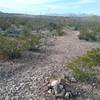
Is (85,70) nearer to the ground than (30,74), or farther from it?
farther from it

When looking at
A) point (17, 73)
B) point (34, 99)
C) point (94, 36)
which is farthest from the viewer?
point (94, 36)

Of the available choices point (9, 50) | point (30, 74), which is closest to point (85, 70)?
point (30, 74)

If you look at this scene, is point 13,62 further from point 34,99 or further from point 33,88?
point 34,99

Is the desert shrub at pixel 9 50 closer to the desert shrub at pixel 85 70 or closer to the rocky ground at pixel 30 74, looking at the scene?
the rocky ground at pixel 30 74

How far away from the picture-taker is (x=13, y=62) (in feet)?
42.9

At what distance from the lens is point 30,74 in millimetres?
11359

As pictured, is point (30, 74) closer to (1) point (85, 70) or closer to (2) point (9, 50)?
(1) point (85, 70)

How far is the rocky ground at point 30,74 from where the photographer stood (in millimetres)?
9313

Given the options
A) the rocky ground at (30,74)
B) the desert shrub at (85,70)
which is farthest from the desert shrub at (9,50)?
the desert shrub at (85,70)

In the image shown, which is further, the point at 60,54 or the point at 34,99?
the point at 60,54

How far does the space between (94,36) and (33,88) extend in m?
17.0

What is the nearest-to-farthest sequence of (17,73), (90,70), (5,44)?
(90,70) → (17,73) → (5,44)

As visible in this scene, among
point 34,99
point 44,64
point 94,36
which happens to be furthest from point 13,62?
point 94,36

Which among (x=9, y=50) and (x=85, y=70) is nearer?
(x=85, y=70)
